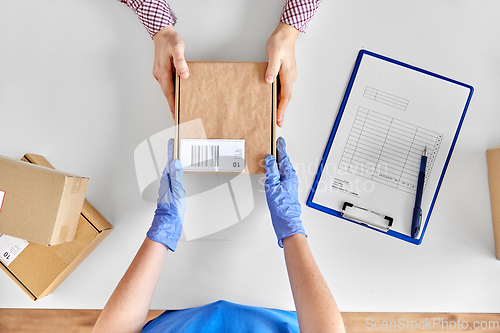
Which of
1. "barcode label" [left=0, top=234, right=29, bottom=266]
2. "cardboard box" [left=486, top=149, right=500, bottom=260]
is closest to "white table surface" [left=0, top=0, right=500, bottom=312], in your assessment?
"cardboard box" [left=486, top=149, right=500, bottom=260]

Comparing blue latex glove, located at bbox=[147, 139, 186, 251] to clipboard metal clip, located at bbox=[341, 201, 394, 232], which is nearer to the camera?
blue latex glove, located at bbox=[147, 139, 186, 251]

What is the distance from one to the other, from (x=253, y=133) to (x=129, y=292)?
17.2 inches

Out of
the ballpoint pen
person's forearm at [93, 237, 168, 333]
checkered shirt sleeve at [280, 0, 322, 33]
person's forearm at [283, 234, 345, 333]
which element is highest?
checkered shirt sleeve at [280, 0, 322, 33]

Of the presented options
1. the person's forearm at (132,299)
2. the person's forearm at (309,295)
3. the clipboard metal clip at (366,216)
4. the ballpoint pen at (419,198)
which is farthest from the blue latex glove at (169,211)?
the ballpoint pen at (419,198)

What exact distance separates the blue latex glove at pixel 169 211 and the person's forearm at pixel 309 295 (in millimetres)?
288

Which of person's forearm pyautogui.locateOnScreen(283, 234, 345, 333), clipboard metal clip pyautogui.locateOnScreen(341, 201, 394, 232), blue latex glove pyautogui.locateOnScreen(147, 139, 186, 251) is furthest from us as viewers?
clipboard metal clip pyautogui.locateOnScreen(341, 201, 394, 232)

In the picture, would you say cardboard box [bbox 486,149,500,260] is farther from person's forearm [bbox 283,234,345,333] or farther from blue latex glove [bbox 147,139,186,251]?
blue latex glove [bbox 147,139,186,251]

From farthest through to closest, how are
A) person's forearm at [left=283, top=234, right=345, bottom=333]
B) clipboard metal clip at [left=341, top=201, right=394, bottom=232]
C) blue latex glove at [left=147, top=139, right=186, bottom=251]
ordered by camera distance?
clipboard metal clip at [left=341, top=201, right=394, bottom=232] → blue latex glove at [left=147, top=139, right=186, bottom=251] → person's forearm at [left=283, top=234, right=345, bottom=333]


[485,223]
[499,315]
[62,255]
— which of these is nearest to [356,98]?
[485,223]

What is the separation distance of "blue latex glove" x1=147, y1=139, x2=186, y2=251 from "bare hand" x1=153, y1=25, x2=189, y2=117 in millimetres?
145

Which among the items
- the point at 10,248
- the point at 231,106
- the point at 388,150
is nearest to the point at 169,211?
the point at 231,106

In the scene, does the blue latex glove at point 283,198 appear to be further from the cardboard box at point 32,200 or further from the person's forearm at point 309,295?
the cardboard box at point 32,200

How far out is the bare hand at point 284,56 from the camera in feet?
2.46

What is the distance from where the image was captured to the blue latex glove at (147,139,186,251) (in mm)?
717
